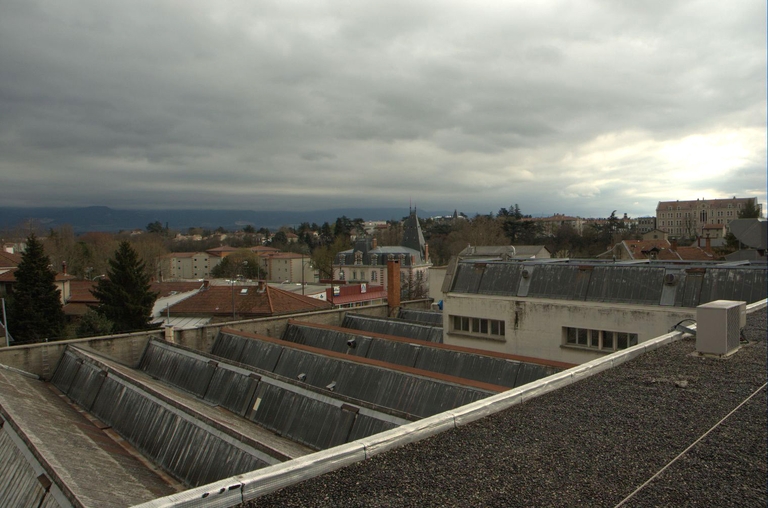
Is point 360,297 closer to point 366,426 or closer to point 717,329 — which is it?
point 366,426

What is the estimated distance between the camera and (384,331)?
1058 inches

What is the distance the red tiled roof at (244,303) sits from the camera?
39.7m

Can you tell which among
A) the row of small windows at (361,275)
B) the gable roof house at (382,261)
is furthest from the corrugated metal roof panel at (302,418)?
the row of small windows at (361,275)

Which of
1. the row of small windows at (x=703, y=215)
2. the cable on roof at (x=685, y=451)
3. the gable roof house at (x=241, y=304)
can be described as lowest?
the gable roof house at (x=241, y=304)

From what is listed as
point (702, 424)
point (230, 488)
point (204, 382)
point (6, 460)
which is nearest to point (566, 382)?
point (702, 424)

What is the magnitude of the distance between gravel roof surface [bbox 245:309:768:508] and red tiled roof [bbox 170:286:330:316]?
33.6 meters

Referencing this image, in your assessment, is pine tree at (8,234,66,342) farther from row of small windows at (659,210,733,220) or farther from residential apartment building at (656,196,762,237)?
row of small windows at (659,210,733,220)

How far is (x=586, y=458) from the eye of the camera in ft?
19.6

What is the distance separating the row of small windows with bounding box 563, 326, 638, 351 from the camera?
728 inches

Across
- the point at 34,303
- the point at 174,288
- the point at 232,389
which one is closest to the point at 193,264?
the point at 174,288

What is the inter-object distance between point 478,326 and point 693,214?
123 meters

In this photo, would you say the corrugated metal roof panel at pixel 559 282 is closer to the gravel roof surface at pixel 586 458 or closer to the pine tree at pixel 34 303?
the gravel roof surface at pixel 586 458

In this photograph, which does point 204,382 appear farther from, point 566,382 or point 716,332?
point 716,332

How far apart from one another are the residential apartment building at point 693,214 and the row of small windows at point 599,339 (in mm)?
105933
